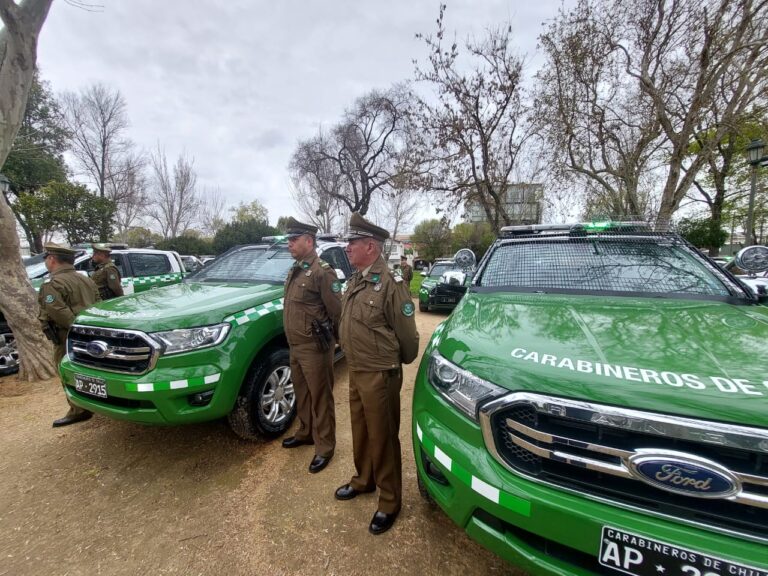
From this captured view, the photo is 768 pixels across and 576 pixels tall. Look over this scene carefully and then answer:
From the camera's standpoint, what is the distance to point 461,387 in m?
1.57

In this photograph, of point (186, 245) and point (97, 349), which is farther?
point (186, 245)

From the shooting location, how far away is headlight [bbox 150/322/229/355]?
2.46m

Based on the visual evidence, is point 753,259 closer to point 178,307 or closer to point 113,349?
point 178,307

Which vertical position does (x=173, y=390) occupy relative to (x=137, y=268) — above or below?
below

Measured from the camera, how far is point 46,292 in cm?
347

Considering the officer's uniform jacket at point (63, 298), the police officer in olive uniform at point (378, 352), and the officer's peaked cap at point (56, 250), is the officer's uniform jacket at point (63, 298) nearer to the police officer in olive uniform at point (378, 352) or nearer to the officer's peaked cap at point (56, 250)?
the officer's peaked cap at point (56, 250)

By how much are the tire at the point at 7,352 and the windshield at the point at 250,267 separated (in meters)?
2.88

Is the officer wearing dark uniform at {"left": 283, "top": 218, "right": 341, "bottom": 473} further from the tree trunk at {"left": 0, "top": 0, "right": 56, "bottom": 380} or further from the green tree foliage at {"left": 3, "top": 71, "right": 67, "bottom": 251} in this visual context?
the green tree foliage at {"left": 3, "top": 71, "right": 67, "bottom": 251}

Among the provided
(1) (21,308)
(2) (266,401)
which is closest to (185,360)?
(2) (266,401)

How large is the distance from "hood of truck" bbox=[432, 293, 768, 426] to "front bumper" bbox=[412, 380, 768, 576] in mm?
314

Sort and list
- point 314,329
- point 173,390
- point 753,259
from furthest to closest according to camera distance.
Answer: point 753,259, point 314,329, point 173,390

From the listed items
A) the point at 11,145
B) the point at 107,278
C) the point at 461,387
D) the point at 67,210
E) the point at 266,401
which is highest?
the point at 67,210

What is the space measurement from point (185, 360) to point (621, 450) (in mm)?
2482

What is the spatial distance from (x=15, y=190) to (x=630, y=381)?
27562 millimetres
